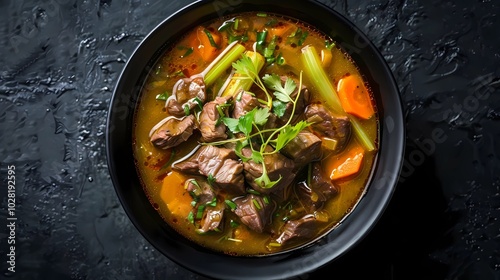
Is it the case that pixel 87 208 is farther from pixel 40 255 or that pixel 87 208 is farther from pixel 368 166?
pixel 368 166

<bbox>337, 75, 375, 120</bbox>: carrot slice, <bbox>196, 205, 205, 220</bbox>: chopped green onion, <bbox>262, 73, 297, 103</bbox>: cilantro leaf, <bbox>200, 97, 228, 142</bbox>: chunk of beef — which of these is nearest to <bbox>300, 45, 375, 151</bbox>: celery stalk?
<bbox>337, 75, 375, 120</bbox>: carrot slice

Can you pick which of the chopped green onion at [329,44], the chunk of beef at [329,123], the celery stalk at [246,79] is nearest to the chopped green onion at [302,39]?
the chopped green onion at [329,44]

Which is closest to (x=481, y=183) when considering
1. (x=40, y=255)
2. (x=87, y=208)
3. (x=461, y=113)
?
(x=461, y=113)

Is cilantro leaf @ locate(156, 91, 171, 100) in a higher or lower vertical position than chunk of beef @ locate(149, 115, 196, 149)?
higher

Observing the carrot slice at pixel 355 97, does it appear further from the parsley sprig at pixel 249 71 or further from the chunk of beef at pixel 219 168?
the chunk of beef at pixel 219 168

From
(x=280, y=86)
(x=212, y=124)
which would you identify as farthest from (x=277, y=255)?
(x=280, y=86)

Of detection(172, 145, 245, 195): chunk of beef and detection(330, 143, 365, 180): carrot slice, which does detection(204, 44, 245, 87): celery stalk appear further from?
detection(330, 143, 365, 180): carrot slice
